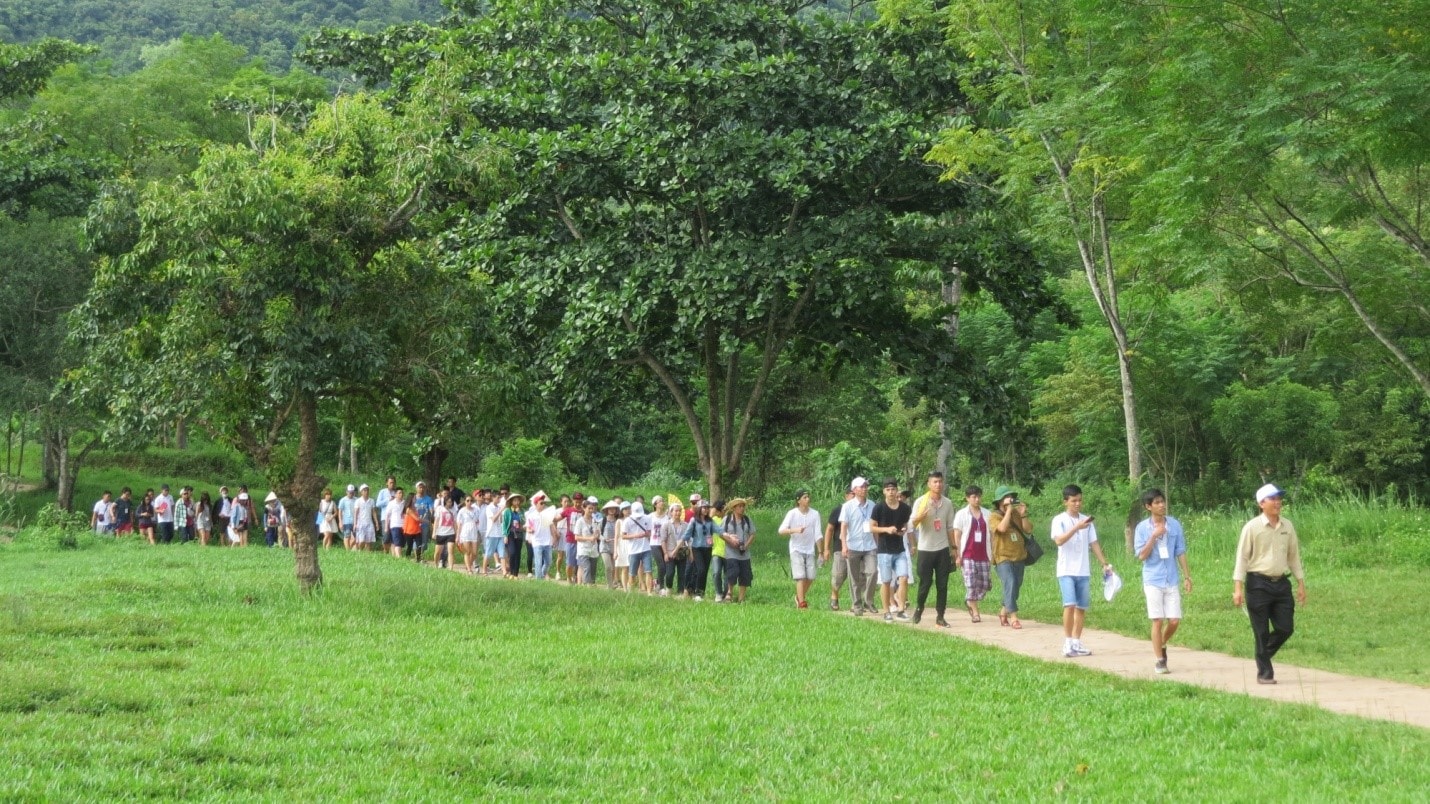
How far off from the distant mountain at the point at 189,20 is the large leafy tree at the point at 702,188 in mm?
50716

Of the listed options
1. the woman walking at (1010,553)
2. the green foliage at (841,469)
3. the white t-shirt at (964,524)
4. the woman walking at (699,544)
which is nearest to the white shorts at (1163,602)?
the woman walking at (1010,553)

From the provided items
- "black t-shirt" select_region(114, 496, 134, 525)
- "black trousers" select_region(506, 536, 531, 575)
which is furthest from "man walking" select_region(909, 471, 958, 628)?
"black t-shirt" select_region(114, 496, 134, 525)

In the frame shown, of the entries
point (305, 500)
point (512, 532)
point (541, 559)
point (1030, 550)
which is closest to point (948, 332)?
point (512, 532)

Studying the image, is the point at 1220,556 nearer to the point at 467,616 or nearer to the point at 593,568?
the point at 593,568

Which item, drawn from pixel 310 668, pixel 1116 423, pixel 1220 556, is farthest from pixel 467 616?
pixel 1116 423

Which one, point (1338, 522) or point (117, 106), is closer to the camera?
point (1338, 522)

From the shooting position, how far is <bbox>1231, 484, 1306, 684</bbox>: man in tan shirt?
11352mm

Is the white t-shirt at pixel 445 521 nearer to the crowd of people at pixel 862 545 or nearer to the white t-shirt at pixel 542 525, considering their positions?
the crowd of people at pixel 862 545

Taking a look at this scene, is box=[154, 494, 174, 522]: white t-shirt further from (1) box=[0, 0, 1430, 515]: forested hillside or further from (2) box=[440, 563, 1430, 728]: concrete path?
(2) box=[440, 563, 1430, 728]: concrete path

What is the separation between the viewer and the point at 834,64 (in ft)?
76.5

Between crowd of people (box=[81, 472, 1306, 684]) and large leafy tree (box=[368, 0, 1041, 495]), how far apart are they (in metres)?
2.64

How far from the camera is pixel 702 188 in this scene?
21984 millimetres

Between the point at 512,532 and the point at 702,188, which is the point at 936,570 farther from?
the point at 512,532

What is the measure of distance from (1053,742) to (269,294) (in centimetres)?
1039
